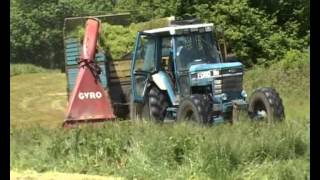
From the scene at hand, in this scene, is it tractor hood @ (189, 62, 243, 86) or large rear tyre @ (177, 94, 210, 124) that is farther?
tractor hood @ (189, 62, 243, 86)

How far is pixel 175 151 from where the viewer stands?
28.5 ft

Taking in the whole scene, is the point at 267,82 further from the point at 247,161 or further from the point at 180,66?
the point at 247,161

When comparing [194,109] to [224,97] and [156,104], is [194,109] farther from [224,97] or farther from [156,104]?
[156,104]

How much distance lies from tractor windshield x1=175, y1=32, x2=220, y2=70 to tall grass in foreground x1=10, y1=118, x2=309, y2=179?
2.92 meters

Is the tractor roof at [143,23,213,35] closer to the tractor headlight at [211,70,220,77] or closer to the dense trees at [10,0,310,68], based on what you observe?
the tractor headlight at [211,70,220,77]

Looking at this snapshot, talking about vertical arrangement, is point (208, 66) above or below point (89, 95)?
above

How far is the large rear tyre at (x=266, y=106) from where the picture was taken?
458 inches

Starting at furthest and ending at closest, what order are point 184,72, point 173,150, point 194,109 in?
point 184,72
point 194,109
point 173,150

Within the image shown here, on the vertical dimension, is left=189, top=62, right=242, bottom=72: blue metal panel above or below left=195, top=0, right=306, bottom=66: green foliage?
below

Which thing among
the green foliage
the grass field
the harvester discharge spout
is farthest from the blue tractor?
the green foliage

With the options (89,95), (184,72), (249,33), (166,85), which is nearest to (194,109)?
(184,72)

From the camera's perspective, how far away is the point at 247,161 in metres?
8.05

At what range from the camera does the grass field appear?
7863 mm

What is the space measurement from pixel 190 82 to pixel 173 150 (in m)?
4.34
